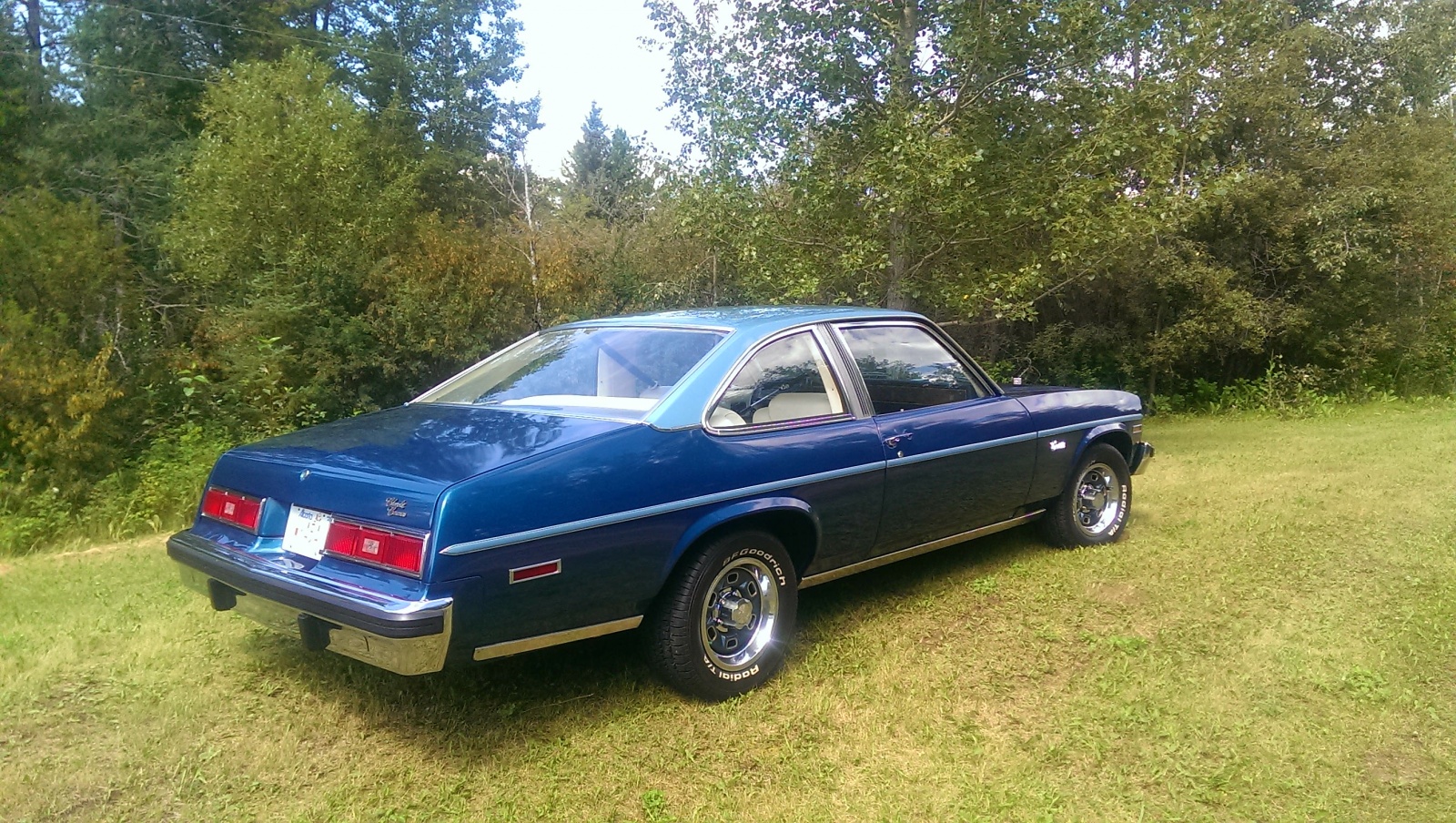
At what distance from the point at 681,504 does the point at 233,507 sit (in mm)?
1739

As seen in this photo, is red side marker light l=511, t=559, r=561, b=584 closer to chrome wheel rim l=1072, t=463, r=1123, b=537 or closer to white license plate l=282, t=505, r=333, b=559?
white license plate l=282, t=505, r=333, b=559

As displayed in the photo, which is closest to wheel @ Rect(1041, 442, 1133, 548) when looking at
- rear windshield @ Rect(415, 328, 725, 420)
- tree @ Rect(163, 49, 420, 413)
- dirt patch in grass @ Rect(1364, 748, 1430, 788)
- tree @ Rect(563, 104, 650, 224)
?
dirt patch in grass @ Rect(1364, 748, 1430, 788)

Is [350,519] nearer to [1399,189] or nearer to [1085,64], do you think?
[1085,64]

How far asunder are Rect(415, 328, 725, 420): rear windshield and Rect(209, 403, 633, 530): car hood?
0.66ft

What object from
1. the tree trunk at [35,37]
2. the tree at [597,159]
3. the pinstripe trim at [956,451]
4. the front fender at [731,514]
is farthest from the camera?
the tree at [597,159]

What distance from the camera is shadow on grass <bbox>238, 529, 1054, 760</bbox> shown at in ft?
10.7

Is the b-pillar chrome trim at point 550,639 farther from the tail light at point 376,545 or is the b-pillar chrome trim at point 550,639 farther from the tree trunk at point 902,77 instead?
the tree trunk at point 902,77

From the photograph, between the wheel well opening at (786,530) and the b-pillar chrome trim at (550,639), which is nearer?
the b-pillar chrome trim at (550,639)

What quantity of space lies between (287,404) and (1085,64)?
9.28 metres

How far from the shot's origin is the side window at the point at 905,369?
4355mm

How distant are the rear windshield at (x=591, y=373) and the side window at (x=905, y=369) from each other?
33.7 inches

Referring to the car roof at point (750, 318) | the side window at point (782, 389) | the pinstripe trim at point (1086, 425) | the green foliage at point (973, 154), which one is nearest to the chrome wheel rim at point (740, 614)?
the side window at point (782, 389)

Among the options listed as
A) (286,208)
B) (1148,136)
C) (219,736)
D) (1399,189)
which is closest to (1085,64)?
(1148,136)

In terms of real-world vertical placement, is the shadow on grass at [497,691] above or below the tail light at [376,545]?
below
